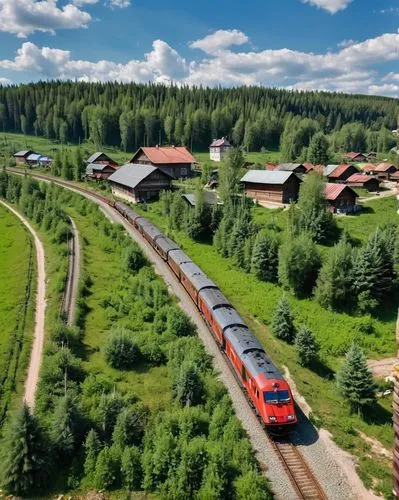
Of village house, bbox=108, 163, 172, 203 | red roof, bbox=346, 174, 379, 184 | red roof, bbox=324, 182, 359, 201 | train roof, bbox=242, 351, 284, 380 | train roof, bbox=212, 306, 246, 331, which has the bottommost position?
train roof, bbox=242, 351, 284, 380

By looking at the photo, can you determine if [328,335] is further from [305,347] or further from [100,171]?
[100,171]

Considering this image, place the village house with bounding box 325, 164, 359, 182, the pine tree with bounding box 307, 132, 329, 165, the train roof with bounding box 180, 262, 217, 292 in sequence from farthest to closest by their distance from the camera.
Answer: the pine tree with bounding box 307, 132, 329, 165 → the village house with bounding box 325, 164, 359, 182 → the train roof with bounding box 180, 262, 217, 292

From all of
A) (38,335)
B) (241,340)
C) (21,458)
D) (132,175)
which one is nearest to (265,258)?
(241,340)

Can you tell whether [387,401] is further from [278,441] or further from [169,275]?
[169,275]

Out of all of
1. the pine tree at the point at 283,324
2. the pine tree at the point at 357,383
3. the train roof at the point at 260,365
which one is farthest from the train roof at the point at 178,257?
the pine tree at the point at 357,383

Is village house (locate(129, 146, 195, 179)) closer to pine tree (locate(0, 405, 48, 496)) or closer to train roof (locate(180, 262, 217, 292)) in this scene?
train roof (locate(180, 262, 217, 292))

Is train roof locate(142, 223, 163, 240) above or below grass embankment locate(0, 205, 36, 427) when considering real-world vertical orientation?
above

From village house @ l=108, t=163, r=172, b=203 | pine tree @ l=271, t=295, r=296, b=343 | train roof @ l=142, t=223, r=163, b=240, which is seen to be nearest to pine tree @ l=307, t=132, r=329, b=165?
village house @ l=108, t=163, r=172, b=203
